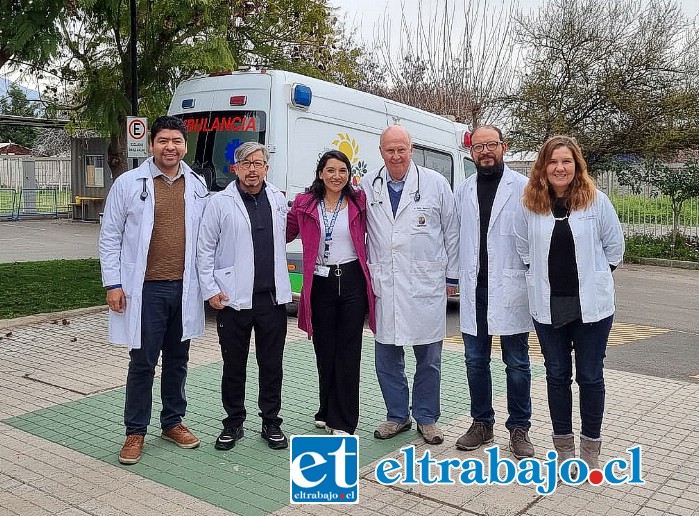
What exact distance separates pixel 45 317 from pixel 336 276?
18.7 feet

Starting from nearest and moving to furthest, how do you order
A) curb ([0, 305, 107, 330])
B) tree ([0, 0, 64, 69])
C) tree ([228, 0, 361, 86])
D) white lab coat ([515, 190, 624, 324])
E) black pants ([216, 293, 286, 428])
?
white lab coat ([515, 190, 624, 324]) → black pants ([216, 293, 286, 428]) → tree ([0, 0, 64, 69]) → curb ([0, 305, 107, 330]) → tree ([228, 0, 361, 86])

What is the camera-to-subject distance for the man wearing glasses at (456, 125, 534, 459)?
470cm

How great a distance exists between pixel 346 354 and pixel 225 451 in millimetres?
973

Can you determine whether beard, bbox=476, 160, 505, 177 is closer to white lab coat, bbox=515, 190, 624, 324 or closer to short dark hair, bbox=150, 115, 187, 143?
white lab coat, bbox=515, 190, 624, 324

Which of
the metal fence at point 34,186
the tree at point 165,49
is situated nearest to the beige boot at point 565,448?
the tree at point 165,49

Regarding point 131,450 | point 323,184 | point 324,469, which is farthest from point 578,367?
point 131,450

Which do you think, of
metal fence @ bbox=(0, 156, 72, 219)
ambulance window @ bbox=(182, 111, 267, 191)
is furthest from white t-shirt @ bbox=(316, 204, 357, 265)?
metal fence @ bbox=(0, 156, 72, 219)

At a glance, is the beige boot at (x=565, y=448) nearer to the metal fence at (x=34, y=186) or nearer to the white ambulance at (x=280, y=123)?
the white ambulance at (x=280, y=123)

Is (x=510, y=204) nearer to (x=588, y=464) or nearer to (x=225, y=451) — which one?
(x=588, y=464)

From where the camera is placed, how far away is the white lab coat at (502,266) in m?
4.69

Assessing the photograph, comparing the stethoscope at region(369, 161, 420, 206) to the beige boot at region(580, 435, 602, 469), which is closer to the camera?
the beige boot at region(580, 435, 602, 469)

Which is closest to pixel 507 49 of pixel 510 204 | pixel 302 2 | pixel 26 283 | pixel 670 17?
pixel 670 17

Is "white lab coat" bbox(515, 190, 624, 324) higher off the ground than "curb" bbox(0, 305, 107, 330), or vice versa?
"white lab coat" bbox(515, 190, 624, 324)

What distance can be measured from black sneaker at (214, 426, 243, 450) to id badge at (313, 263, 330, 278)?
114cm
